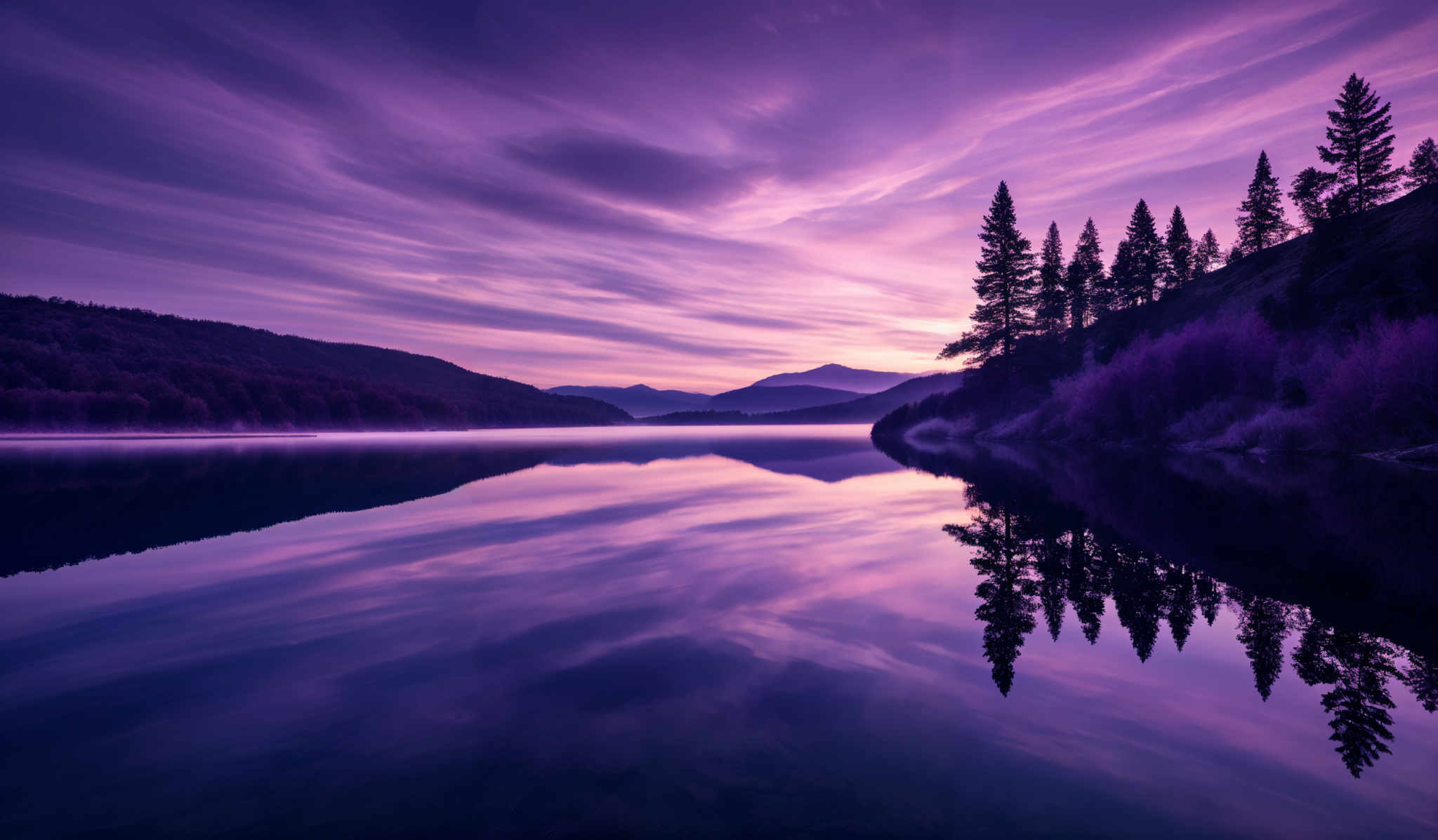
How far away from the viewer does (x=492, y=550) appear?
11.3m

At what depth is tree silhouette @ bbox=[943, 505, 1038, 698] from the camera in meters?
6.04

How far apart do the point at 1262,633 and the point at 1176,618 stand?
2.40 feet

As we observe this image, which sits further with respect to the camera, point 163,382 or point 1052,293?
point 163,382

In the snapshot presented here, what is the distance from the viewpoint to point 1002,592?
816 centimetres

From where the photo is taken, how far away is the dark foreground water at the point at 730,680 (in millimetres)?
3525

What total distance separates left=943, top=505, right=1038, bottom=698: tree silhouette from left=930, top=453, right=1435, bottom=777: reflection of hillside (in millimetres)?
17

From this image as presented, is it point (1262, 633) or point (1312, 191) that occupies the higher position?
point (1312, 191)

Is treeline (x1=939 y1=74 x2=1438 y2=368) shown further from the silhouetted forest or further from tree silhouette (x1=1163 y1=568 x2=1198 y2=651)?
tree silhouette (x1=1163 y1=568 x2=1198 y2=651)

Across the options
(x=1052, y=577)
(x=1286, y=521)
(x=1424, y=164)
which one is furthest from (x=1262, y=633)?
(x=1424, y=164)

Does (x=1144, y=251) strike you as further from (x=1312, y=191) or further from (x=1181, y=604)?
(x=1181, y=604)

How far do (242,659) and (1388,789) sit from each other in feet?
29.6

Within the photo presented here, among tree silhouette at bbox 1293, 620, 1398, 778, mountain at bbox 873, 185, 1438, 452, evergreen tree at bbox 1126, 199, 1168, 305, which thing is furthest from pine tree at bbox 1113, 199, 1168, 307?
tree silhouette at bbox 1293, 620, 1398, 778

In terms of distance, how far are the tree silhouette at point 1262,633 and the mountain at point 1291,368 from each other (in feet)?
89.4

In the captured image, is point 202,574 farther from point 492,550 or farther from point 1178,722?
point 1178,722
